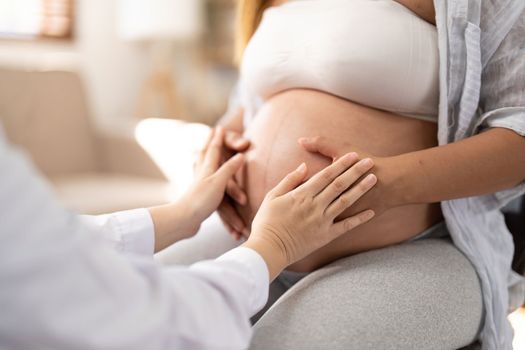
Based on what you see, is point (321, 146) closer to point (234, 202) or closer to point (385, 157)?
point (385, 157)

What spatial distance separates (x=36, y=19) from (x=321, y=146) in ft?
9.66

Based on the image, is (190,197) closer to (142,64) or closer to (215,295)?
(215,295)

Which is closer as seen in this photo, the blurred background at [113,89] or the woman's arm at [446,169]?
the woman's arm at [446,169]

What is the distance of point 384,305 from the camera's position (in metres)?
0.75

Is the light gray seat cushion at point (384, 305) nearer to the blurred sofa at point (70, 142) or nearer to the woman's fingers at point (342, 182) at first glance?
the woman's fingers at point (342, 182)

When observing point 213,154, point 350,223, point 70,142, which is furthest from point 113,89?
point 350,223

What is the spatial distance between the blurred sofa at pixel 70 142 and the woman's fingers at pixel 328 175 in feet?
4.56

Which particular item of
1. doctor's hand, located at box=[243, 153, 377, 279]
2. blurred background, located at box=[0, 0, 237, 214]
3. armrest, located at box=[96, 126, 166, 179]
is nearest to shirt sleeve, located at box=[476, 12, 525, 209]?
doctor's hand, located at box=[243, 153, 377, 279]

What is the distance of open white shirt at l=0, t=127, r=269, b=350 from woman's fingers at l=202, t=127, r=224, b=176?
504 millimetres

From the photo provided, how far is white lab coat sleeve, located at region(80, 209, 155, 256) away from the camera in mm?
851

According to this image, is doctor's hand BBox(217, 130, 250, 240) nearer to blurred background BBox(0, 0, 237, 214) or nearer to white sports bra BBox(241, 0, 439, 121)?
white sports bra BBox(241, 0, 439, 121)

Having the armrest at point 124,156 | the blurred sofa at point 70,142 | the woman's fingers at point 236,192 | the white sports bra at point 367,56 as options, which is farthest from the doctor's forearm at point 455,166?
the armrest at point 124,156

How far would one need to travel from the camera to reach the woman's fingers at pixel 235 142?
103 cm

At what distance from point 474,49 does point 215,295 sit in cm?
55
